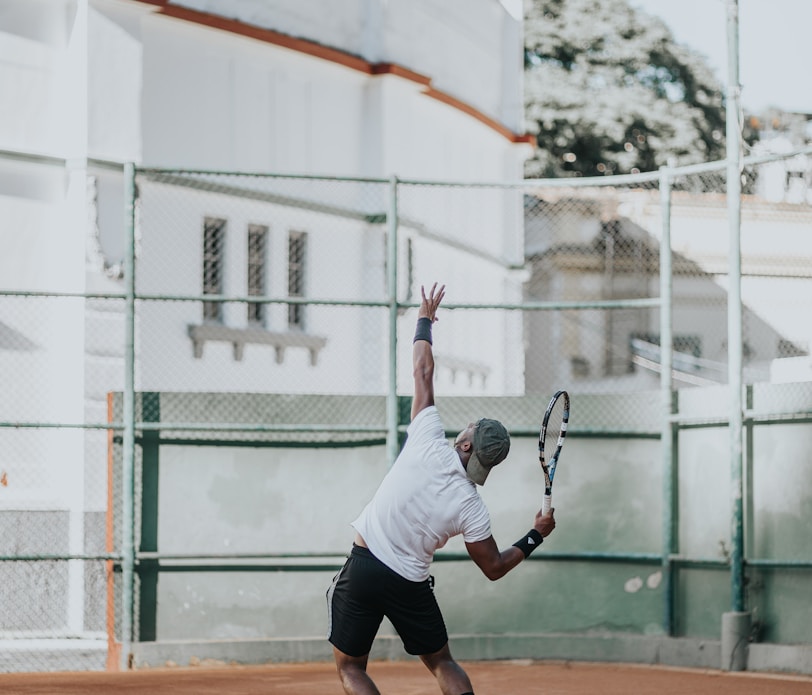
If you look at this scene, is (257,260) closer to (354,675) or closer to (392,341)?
(392,341)

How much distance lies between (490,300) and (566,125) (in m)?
16.9

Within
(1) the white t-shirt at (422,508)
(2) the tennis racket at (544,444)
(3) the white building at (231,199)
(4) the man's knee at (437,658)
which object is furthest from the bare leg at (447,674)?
(3) the white building at (231,199)

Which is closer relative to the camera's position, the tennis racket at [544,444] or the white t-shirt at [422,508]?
the white t-shirt at [422,508]

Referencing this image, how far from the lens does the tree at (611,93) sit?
3959 cm

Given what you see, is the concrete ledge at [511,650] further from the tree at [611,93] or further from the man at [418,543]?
the tree at [611,93]

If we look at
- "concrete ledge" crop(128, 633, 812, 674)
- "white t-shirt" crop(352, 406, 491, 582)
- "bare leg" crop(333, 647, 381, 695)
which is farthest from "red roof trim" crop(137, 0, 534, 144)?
"bare leg" crop(333, 647, 381, 695)

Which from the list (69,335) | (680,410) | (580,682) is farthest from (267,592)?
(69,335)

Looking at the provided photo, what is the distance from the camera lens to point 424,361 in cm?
720

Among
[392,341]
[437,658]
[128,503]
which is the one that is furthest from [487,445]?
[128,503]

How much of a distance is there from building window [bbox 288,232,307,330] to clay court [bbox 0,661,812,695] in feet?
30.0

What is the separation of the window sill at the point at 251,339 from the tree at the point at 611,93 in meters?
20.0

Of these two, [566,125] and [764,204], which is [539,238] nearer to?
[566,125]

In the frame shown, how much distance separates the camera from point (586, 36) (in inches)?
1619

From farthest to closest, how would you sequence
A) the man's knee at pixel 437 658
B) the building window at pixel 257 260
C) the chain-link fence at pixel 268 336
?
1. the building window at pixel 257 260
2. the chain-link fence at pixel 268 336
3. the man's knee at pixel 437 658
